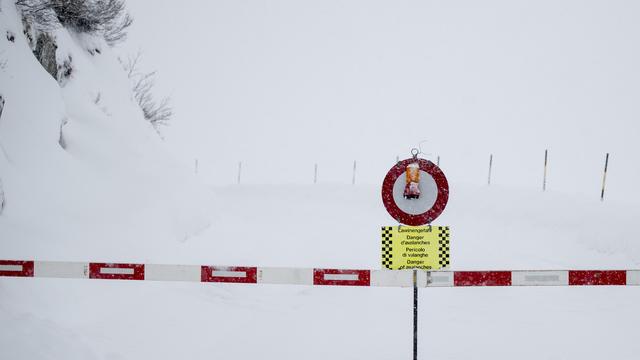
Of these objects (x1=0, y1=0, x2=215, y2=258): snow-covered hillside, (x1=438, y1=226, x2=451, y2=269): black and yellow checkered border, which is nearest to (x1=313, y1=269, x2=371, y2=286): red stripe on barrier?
(x1=438, y1=226, x2=451, y2=269): black and yellow checkered border

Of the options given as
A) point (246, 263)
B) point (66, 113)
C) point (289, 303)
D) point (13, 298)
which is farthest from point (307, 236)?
point (13, 298)

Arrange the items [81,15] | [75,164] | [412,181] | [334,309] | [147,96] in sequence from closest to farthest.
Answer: [412,181], [334,309], [75,164], [81,15], [147,96]

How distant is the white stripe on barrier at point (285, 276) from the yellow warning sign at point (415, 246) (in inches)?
35.7

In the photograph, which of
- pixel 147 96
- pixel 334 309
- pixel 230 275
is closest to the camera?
pixel 230 275

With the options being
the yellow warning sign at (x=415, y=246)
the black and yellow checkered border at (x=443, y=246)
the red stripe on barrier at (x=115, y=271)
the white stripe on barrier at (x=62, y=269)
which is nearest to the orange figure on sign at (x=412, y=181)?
the yellow warning sign at (x=415, y=246)

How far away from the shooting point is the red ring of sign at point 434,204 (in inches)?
208

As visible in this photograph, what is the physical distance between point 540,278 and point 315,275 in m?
2.44

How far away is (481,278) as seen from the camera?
5414 mm

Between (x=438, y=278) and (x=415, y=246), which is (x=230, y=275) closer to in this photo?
(x=415, y=246)

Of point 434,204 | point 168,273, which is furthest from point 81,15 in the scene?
point 434,204

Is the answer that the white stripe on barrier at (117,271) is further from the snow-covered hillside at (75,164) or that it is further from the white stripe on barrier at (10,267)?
the snow-covered hillside at (75,164)

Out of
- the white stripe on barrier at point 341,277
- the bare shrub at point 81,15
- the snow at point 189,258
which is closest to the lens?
the white stripe on barrier at point 341,277

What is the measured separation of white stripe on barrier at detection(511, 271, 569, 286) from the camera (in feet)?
17.9

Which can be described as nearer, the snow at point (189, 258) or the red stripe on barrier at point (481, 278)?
the red stripe on barrier at point (481, 278)
